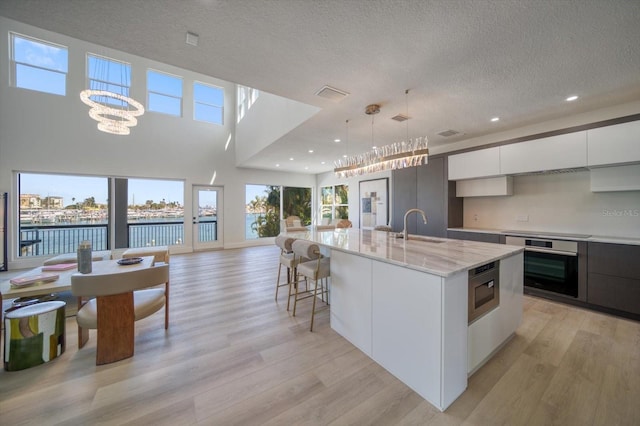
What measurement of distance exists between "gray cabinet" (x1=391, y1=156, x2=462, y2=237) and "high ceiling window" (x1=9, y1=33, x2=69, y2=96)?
8.03 meters

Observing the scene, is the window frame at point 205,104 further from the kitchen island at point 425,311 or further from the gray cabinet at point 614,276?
the gray cabinet at point 614,276

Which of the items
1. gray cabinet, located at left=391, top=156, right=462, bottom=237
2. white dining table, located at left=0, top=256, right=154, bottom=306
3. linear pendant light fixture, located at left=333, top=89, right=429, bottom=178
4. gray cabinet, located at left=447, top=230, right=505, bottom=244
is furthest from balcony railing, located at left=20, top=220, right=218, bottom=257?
gray cabinet, located at left=447, top=230, right=505, bottom=244

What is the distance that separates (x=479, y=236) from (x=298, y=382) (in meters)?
3.60

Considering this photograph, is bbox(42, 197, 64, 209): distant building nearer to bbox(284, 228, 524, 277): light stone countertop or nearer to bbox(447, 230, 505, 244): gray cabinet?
bbox(284, 228, 524, 277): light stone countertop

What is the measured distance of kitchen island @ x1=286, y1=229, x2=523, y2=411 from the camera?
1492 millimetres

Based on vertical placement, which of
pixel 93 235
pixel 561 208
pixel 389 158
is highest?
pixel 389 158

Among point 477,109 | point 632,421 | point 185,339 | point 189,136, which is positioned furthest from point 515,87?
point 189,136

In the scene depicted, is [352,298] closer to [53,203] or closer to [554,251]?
[554,251]

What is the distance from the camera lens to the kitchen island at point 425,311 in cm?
149

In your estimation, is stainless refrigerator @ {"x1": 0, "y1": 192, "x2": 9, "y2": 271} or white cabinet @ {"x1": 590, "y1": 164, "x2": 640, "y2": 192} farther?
stainless refrigerator @ {"x1": 0, "y1": 192, "x2": 9, "y2": 271}

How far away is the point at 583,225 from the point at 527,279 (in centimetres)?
108

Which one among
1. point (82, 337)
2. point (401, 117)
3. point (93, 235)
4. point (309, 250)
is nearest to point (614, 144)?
point (401, 117)

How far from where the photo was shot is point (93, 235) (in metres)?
5.77

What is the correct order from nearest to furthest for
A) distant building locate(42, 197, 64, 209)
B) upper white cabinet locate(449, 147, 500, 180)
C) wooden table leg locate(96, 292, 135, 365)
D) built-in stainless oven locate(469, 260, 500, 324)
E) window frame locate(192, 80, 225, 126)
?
built-in stainless oven locate(469, 260, 500, 324) → wooden table leg locate(96, 292, 135, 365) → upper white cabinet locate(449, 147, 500, 180) → distant building locate(42, 197, 64, 209) → window frame locate(192, 80, 225, 126)
